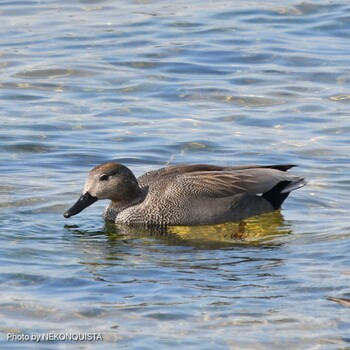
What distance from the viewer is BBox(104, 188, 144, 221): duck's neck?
41.6 ft

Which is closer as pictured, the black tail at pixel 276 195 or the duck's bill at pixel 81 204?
the duck's bill at pixel 81 204

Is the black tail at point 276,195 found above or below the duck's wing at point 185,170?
below

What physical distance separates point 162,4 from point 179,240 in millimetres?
10776

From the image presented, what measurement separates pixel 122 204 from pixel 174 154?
6.56 feet

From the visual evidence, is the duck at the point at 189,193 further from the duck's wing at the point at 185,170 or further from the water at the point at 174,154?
the water at the point at 174,154

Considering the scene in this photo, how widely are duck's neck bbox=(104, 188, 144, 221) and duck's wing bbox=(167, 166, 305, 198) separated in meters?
0.36

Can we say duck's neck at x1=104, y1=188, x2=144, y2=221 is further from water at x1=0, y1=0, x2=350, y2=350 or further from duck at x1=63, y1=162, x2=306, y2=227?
water at x1=0, y1=0, x2=350, y2=350

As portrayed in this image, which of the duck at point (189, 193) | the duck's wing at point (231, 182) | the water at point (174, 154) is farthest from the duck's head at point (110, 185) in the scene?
the duck's wing at point (231, 182)

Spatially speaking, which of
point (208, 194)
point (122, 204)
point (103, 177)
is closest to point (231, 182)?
point (208, 194)

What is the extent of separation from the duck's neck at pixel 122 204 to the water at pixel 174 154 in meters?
0.19

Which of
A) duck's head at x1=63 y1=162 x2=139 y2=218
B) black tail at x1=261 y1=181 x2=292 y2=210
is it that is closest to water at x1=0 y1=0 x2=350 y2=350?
black tail at x1=261 y1=181 x2=292 y2=210

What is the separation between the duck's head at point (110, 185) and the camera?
1253cm

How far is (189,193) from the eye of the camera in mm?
12578

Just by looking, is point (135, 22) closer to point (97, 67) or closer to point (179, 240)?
point (97, 67)
